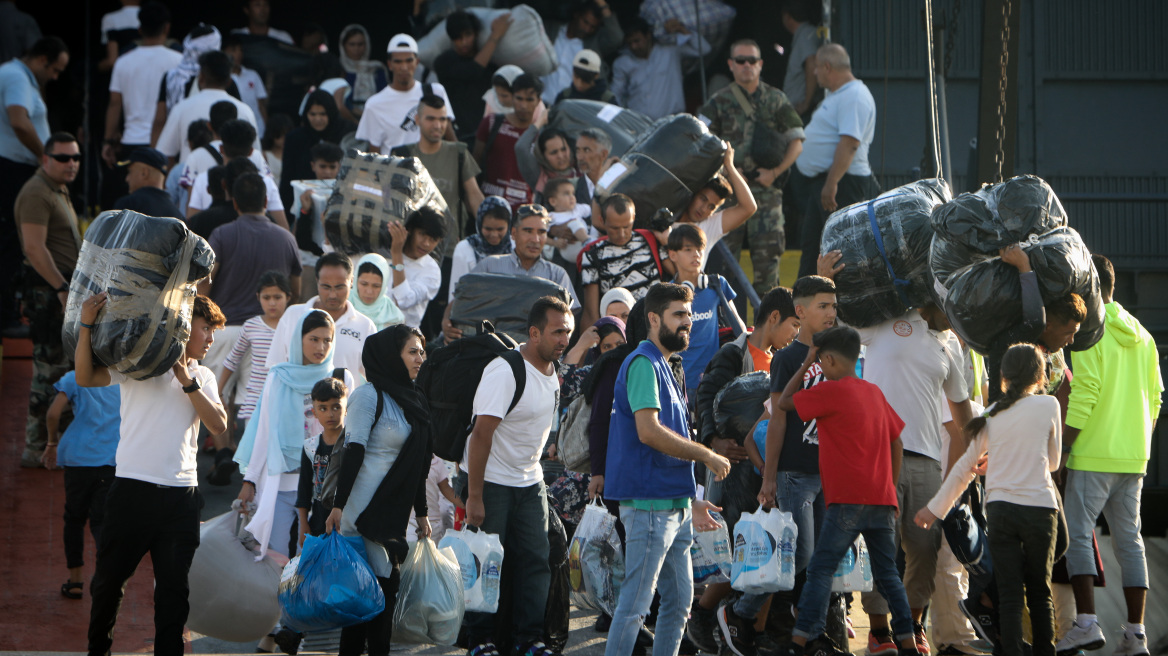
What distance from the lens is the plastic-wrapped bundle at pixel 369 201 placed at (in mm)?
8734

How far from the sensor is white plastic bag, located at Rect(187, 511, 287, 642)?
6.25 metres

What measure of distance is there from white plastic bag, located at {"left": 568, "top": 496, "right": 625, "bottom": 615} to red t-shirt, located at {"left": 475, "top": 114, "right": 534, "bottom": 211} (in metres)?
4.85

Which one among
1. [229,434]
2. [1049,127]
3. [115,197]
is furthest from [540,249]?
[1049,127]

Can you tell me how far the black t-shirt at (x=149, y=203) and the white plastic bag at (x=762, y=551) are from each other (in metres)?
4.70

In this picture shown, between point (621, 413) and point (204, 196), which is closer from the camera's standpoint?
point (621, 413)

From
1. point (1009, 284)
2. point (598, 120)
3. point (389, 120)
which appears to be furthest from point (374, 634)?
point (389, 120)

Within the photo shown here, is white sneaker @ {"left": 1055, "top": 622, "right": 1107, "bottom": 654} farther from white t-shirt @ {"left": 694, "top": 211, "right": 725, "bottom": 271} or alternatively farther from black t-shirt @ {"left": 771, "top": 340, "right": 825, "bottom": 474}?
white t-shirt @ {"left": 694, "top": 211, "right": 725, "bottom": 271}

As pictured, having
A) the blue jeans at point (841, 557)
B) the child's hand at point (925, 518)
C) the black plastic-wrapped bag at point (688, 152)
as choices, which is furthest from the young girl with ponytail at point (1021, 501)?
the black plastic-wrapped bag at point (688, 152)

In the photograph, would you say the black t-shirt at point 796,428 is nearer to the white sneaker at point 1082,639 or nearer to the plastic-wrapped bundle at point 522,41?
the white sneaker at point 1082,639

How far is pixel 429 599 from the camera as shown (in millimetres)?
5738

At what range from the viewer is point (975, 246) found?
5469 mm

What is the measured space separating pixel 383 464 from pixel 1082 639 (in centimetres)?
358

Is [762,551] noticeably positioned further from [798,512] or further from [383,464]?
[383,464]

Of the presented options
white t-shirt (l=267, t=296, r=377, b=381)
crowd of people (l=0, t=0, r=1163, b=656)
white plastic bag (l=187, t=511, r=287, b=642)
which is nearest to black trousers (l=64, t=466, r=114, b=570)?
crowd of people (l=0, t=0, r=1163, b=656)
